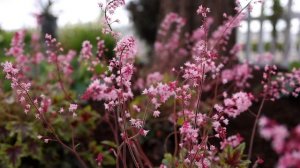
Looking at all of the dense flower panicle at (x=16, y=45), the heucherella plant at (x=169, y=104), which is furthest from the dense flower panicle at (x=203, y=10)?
the dense flower panicle at (x=16, y=45)

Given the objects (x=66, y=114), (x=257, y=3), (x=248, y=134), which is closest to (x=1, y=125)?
(x=66, y=114)

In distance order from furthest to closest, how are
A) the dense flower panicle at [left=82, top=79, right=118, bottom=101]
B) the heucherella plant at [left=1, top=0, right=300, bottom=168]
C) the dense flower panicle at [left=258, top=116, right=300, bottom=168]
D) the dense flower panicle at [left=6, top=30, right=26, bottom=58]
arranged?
1. the dense flower panicle at [left=6, top=30, right=26, bottom=58]
2. the dense flower panicle at [left=82, top=79, right=118, bottom=101]
3. the heucherella plant at [left=1, top=0, right=300, bottom=168]
4. the dense flower panicle at [left=258, top=116, right=300, bottom=168]

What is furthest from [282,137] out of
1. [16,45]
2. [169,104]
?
[169,104]

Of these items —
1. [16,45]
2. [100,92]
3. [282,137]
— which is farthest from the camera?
[16,45]

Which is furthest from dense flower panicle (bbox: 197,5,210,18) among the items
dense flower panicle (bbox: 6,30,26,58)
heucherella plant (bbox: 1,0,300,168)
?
dense flower panicle (bbox: 6,30,26,58)

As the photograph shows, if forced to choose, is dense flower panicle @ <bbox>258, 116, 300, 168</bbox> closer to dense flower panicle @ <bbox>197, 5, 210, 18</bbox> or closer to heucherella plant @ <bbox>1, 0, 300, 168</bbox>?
heucherella plant @ <bbox>1, 0, 300, 168</bbox>

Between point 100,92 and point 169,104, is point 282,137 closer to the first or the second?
point 100,92

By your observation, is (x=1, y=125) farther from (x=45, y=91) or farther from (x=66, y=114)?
(x=45, y=91)

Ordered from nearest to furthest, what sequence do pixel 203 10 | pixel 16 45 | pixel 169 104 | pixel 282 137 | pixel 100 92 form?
pixel 282 137, pixel 203 10, pixel 100 92, pixel 16 45, pixel 169 104

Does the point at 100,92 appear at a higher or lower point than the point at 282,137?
higher

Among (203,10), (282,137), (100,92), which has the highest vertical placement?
(203,10)

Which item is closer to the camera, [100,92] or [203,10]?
[203,10]

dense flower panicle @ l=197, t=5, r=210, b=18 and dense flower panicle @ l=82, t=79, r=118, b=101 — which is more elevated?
dense flower panicle @ l=197, t=5, r=210, b=18
